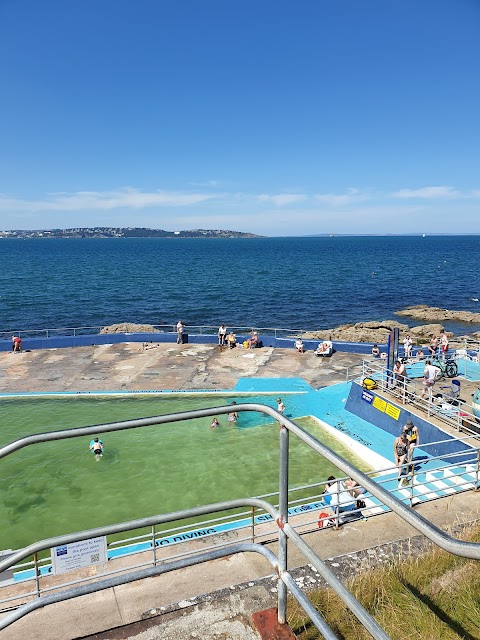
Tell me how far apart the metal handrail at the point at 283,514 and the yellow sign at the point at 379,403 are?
15.0m

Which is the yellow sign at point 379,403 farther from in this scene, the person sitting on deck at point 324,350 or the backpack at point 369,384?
the person sitting on deck at point 324,350

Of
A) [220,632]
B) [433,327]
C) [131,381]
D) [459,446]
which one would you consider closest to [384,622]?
[220,632]

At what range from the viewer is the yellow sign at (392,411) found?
56.1 ft

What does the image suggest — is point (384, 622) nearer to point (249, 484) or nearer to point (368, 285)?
point (249, 484)

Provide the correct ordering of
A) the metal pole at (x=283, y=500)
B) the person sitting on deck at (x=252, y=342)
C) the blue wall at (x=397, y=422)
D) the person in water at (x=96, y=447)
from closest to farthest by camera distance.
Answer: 1. the metal pole at (x=283, y=500)
2. the blue wall at (x=397, y=422)
3. the person in water at (x=96, y=447)
4. the person sitting on deck at (x=252, y=342)

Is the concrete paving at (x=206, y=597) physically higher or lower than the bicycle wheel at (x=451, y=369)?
higher

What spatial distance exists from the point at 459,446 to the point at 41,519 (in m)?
12.4

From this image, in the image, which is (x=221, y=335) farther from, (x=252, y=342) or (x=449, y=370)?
(x=449, y=370)

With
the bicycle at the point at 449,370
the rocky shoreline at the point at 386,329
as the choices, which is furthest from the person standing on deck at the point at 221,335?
the bicycle at the point at 449,370

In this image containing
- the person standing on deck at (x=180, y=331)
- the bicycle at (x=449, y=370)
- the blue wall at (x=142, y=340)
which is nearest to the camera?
the bicycle at (x=449, y=370)

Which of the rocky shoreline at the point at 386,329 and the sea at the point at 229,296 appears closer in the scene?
the rocky shoreline at the point at 386,329

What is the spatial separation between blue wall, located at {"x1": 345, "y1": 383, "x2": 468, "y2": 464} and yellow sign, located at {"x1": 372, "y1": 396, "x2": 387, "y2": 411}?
0.11 m

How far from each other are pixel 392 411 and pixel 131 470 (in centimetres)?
961

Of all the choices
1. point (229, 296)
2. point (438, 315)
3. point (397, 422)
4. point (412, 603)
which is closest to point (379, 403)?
point (397, 422)
